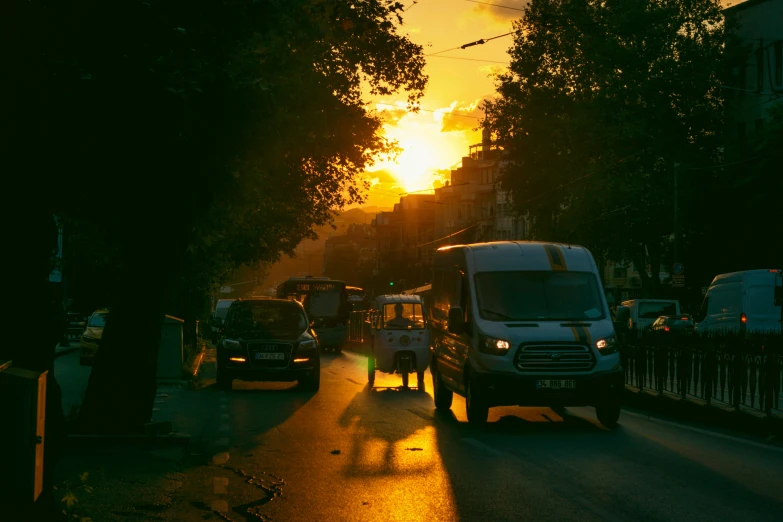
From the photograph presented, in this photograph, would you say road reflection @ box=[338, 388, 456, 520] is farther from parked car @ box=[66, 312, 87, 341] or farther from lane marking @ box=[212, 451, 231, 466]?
parked car @ box=[66, 312, 87, 341]

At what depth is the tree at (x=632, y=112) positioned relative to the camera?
52656mm

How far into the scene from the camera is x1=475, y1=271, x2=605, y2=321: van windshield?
54.4 feet

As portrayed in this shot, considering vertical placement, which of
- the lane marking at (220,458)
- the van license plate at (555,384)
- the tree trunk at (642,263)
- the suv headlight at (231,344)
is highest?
the tree trunk at (642,263)

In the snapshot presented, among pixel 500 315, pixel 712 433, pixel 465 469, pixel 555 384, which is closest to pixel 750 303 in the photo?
pixel 500 315

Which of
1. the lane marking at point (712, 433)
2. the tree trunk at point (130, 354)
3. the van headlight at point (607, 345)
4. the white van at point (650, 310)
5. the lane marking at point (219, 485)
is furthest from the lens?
the white van at point (650, 310)

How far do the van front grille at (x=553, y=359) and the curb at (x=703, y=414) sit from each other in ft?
6.68

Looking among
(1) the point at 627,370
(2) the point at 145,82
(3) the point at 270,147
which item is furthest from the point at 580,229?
(2) the point at 145,82

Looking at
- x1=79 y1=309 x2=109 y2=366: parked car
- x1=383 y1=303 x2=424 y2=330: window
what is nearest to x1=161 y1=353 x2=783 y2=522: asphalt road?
x1=383 y1=303 x2=424 y2=330: window

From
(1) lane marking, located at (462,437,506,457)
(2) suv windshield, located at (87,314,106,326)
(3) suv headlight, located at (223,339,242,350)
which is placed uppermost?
(2) suv windshield, located at (87,314,106,326)

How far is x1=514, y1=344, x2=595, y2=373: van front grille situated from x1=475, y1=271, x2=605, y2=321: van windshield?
72cm

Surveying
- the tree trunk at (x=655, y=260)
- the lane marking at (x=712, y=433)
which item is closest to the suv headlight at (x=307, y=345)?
the lane marking at (x=712, y=433)

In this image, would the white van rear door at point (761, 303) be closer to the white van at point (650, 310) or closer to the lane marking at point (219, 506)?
the white van at point (650, 310)

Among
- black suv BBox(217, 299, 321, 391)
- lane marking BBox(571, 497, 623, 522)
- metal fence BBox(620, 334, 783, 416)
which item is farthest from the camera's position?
black suv BBox(217, 299, 321, 391)

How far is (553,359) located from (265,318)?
9611mm
